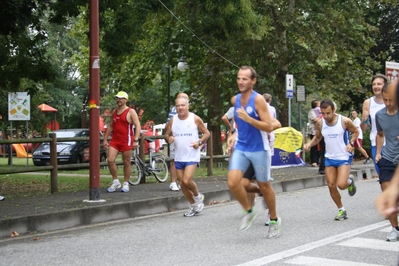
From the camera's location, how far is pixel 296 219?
10.5m

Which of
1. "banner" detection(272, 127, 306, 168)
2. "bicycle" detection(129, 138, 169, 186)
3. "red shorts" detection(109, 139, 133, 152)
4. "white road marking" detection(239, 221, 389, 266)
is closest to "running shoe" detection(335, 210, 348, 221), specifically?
"white road marking" detection(239, 221, 389, 266)

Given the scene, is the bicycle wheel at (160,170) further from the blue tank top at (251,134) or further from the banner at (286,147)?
the blue tank top at (251,134)

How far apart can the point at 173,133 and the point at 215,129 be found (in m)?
19.5

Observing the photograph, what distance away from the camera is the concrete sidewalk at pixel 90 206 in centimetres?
988

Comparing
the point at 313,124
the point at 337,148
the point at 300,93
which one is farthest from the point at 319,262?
the point at 300,93

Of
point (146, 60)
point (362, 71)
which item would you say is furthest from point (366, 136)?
point (146, 60)

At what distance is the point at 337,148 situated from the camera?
10.4 meters

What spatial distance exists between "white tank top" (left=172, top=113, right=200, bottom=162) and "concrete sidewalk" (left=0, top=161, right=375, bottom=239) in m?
1.16

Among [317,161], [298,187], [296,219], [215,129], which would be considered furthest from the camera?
[215,129]

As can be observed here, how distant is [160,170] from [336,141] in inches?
293

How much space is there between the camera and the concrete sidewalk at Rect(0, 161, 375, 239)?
988 cm

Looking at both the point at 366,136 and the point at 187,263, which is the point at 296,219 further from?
the point at 366,136

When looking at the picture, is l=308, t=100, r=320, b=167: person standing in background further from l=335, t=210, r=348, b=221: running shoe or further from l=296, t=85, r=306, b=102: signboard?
l=335, t=210, r=348, b=221: running shoe

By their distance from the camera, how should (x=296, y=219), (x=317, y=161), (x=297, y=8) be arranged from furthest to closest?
(x=297, y=8) < (x=317, y=161) < (x=296, y=219)
